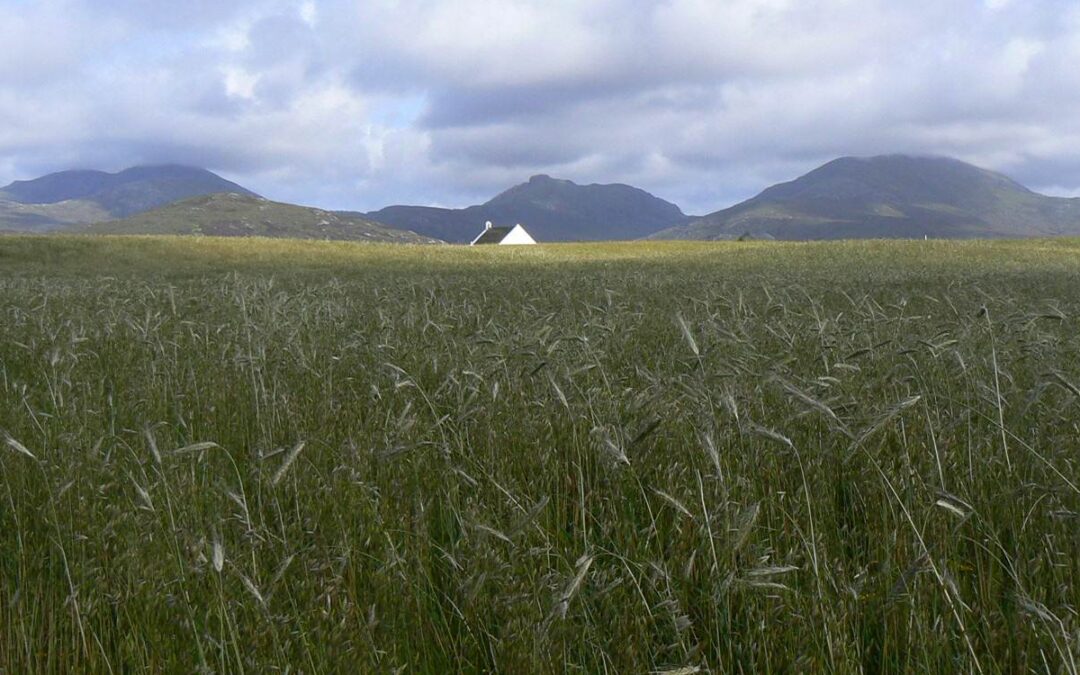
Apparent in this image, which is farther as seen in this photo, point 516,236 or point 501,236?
point 516,236

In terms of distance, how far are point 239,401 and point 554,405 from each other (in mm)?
1934

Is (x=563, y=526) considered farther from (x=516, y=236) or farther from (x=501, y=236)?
(x=516, y=236)

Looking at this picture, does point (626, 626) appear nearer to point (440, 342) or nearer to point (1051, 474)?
point (1051, 474)

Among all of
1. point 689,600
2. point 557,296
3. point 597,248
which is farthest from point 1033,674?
point 597,248

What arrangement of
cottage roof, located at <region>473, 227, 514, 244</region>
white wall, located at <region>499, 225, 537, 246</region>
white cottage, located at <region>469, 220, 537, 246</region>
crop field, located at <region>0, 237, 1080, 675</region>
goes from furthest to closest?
1. white wall, located at <region>499, 225, 537, 246</region>
2. white cottage, located at <region>469, 220, 537, 246</region>
3. cottage roof, located at <region>473, 227, 514, 244</region>
4. crop field, located at <region>0, 237, 1080, 675</region>

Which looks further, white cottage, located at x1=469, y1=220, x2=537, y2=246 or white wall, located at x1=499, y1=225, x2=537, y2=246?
white wall, located at x1=499, y1=225, x2=537, y2=246

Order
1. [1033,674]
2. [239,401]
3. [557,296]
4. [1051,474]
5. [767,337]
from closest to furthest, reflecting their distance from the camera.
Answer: [1033,674] < [1051,474] < [239,401] < [767,337] < [557,296]

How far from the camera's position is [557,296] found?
38.2ft

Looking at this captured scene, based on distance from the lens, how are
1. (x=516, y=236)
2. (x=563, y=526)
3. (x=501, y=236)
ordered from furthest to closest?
(x=516, y=236), (x=501, y=236), (x=563, y=526)

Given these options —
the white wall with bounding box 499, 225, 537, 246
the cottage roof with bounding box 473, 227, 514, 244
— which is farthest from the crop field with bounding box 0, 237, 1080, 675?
the white wall with bounding box 499, 225, 537, 246

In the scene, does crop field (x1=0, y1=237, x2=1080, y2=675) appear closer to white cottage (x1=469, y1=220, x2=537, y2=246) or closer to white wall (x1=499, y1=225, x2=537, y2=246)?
white cottage (x1=469, y1=220, x2=537, y2=246)

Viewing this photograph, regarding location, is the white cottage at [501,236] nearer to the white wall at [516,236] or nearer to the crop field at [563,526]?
the white wall at [516,236]

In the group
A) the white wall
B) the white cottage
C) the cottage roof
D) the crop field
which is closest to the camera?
the crop field

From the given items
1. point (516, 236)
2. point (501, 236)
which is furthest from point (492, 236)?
point (516, 236)
